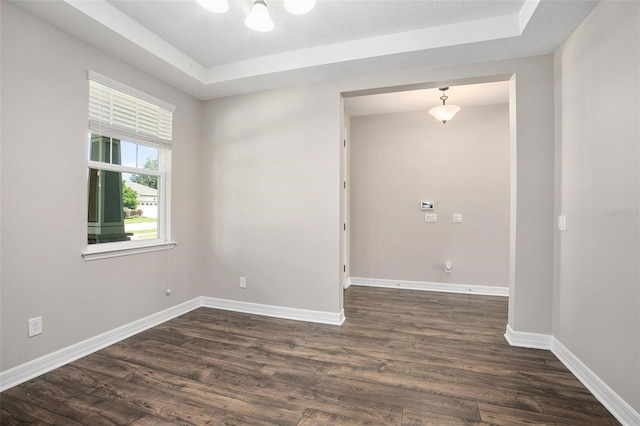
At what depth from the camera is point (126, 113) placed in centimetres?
278

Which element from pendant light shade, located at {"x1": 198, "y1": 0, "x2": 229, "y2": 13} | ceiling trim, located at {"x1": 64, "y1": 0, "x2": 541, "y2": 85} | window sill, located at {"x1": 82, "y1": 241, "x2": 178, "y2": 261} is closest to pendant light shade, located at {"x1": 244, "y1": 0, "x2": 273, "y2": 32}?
pendant light shade, located at {"x1": 198, "y1": 0, "x2": 229, "y2": 13}

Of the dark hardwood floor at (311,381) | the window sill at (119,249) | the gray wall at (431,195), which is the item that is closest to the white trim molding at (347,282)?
the gray wall at (431,195)

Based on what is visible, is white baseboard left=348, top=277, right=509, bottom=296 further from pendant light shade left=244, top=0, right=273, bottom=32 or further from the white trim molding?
pendant light shade left=244, top=0, right=273, bottom=32

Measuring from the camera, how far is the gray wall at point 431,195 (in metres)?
4.24

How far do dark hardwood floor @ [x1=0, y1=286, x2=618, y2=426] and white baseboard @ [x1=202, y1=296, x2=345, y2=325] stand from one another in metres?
0.13

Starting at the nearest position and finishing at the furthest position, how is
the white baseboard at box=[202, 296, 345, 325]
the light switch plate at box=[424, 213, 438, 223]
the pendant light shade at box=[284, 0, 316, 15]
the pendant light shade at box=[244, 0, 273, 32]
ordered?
the pendant light shade at box=[284, 0, 316, 15], the pendant light shade at box=[244, 0, 273, 32], the white baseboard at box=[202, 296, 345, 325], the light switch plate at box=[424, 213, 438, 223]

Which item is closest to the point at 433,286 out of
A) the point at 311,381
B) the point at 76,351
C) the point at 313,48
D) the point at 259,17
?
the point at 311,381

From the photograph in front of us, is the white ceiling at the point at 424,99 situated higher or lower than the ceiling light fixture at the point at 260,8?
higher

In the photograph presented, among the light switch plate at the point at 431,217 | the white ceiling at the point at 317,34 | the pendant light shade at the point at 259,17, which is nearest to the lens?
the pendant light shade at the point at 259,17

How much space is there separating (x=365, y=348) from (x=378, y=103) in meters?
3.34

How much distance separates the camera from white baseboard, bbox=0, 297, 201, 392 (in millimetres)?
1967

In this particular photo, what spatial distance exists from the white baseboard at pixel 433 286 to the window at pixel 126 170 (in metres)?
3.09

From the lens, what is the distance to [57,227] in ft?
7.31

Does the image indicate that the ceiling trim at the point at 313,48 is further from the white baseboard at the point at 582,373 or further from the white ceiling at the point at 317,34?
the white baseboard at the point at 582,373
